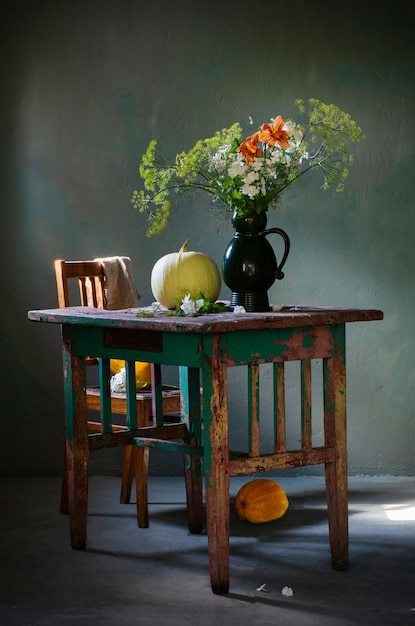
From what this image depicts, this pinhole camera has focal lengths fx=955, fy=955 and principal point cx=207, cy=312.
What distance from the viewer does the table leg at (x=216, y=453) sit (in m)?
2.73

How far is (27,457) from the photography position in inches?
181

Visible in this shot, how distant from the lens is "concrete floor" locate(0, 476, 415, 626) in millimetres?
2664

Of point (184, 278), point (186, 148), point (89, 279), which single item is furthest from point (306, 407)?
point (186, 148)

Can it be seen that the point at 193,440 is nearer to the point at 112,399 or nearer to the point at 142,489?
the point at 142,489

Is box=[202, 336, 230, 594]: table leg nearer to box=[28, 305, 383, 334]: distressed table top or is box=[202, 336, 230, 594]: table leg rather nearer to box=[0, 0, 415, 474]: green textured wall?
box=[28, 305, 383, 334]: distressed table top

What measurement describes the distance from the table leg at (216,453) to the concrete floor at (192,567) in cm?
20

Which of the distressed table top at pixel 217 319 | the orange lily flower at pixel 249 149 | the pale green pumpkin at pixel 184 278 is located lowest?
the distressed table top at pixel 217 319

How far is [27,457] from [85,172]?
1.39 m

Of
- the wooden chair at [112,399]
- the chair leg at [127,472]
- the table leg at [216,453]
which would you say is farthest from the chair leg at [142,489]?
the table leg at [216,453]

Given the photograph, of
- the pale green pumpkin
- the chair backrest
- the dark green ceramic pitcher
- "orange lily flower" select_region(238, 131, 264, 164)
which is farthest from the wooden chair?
"orange lily flower" select_region(238, 131, 264, 164)

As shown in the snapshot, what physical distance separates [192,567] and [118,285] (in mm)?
1297

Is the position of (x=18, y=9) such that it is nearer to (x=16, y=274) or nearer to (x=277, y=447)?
(x=16, y=274)

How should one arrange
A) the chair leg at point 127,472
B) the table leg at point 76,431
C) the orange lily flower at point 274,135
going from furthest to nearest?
the chair leg at point 127,472 → the table leg at point 76,431 → the orange lily flower at point 274,135

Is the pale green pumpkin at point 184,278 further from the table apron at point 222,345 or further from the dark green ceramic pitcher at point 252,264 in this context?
the table apron at point 222,345
